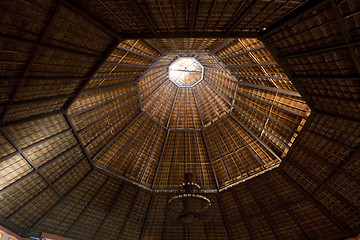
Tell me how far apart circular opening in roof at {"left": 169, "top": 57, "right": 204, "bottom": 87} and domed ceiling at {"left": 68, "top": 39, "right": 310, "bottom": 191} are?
93 mm

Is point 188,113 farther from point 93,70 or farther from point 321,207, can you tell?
point 321,207

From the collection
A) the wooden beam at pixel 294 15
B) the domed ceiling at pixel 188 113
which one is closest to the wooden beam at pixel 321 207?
the domed ceiling at pixel 188 113

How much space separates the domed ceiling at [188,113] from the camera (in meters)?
15.9

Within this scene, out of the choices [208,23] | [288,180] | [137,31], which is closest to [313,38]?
[208,23]

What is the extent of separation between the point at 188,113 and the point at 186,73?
3.88 meters

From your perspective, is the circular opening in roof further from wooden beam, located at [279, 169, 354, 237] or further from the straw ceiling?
wooden beam, located at [279, 169, 354, 237]

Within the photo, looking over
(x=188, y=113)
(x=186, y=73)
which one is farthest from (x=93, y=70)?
(x=186, y=73)

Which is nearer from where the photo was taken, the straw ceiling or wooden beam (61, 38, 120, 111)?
the straw ceiling

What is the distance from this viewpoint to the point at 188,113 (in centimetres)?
2305

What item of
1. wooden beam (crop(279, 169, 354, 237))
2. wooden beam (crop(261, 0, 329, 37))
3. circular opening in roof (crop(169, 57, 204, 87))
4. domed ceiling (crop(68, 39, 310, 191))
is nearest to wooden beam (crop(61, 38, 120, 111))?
domed ceiling (crop(68, 39, 310, 191))

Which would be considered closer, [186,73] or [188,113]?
[188,113]

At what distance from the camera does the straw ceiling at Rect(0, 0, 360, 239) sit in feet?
31.8

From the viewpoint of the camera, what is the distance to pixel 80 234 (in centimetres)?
1867

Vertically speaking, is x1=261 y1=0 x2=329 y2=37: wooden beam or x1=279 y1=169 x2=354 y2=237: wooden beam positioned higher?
x1=261 y1=0 x2=329 y2=37: wooden beam
